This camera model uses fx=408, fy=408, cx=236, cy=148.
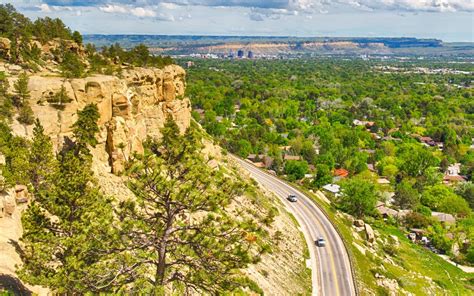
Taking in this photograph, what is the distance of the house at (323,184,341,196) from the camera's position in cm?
7294

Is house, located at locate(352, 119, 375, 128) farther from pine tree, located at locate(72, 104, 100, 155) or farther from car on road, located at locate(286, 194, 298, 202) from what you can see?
pine tree, located at locate(72, 104, 100, 155)

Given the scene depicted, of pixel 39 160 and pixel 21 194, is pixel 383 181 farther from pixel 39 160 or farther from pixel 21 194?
pixel 21 194

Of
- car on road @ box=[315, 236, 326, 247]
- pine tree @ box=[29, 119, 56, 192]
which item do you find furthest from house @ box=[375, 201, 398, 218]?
pine tree @ box=[29, 119, 56, 192]

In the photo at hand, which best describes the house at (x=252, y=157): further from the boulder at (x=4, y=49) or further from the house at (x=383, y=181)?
the boulder at (x=4, y=49)

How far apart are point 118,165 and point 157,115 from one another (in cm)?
1311

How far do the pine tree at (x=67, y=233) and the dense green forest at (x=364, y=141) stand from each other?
2008 inches

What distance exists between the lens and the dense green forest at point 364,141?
68.9 metres

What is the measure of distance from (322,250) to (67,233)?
3093 centimetres

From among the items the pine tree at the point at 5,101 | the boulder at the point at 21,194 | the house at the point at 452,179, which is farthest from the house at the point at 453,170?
the boulder at the point at 21,194

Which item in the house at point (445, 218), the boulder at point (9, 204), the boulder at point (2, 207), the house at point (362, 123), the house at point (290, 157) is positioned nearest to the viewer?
the boulder at point (2, 207)

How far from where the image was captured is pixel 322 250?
44.7 meters

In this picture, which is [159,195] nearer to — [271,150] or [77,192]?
[77,192]

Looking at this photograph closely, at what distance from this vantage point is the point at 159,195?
15.7 m

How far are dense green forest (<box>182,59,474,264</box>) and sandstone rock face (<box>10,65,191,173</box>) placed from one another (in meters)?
37.6
